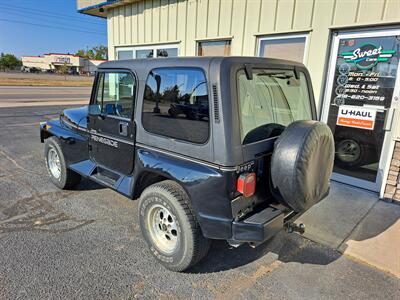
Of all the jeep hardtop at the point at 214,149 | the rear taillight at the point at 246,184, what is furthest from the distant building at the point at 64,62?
the rear taillight at the point at 246,184

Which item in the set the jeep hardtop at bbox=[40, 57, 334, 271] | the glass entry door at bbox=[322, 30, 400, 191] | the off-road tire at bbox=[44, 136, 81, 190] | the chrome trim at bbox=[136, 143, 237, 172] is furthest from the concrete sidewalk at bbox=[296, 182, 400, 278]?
the off-road tire at bbox=[44, 136, 81, 190]

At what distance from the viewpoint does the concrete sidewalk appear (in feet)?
9.32

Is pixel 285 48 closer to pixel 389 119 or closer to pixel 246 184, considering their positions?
pixel 389 119

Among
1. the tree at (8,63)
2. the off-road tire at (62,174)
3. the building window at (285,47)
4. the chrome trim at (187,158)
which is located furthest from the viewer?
the tree at (8,63)

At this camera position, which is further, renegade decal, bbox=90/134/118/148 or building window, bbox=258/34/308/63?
building window, bbox=258/34/308/63

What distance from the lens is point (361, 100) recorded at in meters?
4.27

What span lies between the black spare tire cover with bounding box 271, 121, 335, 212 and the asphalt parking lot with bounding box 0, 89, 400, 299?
2.38 ft

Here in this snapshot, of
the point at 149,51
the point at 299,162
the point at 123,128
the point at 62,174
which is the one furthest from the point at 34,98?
the point at 299,162

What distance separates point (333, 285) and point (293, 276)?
330 millimetres

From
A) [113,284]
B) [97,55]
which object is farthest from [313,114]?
[97,55]

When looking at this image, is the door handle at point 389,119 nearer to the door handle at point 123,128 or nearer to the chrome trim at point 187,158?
the chrome trim at point 187,158

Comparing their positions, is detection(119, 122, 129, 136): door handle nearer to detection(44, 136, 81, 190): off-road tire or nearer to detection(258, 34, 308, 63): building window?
detection(44, 136, 81, 190): off-road tire

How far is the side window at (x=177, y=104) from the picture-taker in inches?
87.4

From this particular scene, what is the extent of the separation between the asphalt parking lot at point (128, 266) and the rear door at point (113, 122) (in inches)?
29.3
